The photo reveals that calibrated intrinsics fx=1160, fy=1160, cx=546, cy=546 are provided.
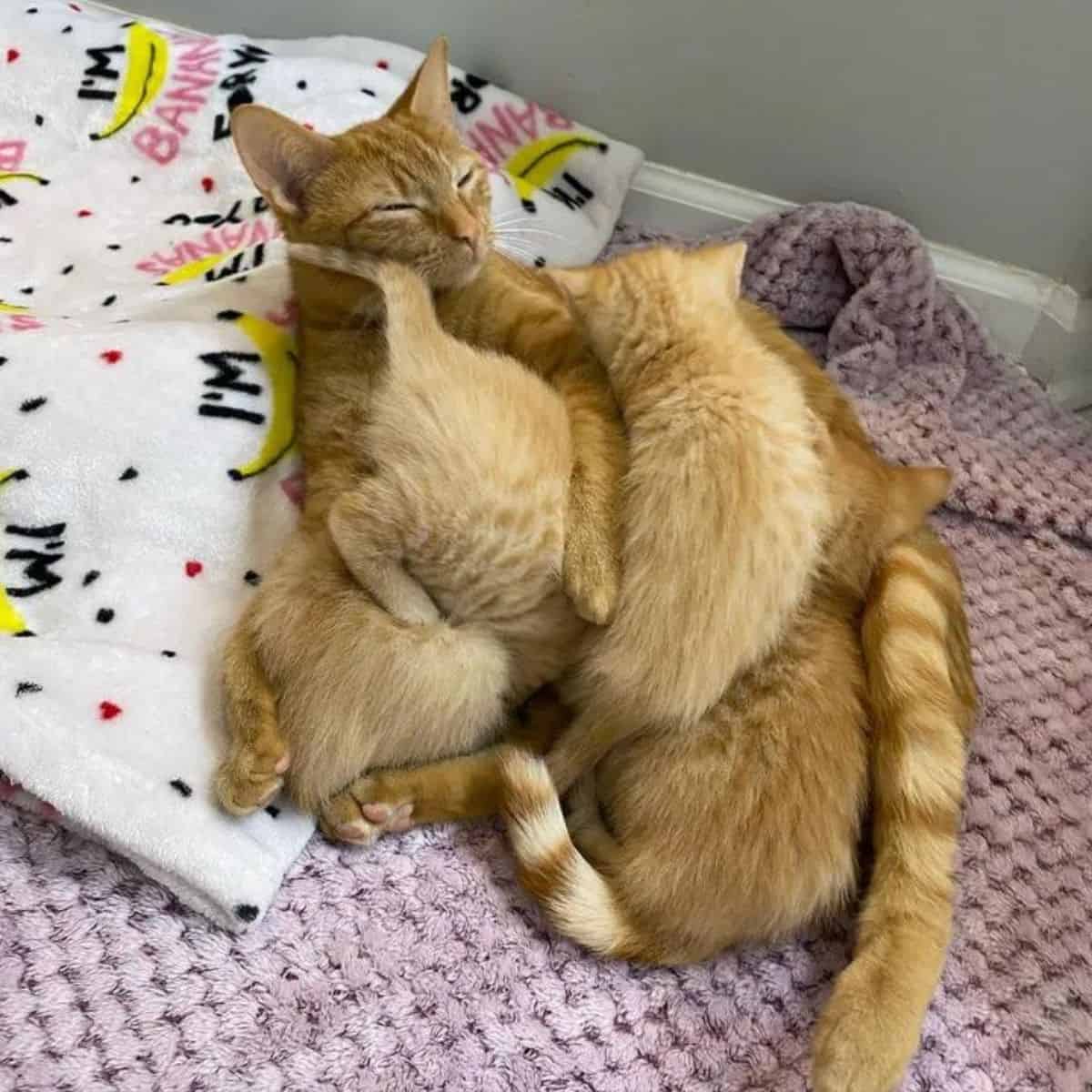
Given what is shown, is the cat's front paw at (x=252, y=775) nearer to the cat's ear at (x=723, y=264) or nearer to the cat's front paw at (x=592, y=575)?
the cat's front paw at (x=592, y=575)

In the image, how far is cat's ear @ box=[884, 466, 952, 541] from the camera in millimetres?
1272

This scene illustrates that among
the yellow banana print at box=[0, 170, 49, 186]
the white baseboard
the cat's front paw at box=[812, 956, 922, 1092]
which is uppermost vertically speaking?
the white baseboard

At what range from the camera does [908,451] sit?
64.2 inches

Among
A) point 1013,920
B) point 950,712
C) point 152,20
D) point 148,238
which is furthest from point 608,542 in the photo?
point 152,20

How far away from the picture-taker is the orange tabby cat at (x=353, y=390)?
1.12 metres

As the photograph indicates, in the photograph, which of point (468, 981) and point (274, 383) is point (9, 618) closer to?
point (274, 383)

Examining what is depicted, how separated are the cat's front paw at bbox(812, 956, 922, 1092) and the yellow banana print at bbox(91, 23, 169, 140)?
170cm

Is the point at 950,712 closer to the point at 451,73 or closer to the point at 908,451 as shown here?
the point at 908,451

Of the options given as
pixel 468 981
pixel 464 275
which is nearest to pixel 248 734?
pixel 468 981

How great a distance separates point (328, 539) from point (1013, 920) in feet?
2.60

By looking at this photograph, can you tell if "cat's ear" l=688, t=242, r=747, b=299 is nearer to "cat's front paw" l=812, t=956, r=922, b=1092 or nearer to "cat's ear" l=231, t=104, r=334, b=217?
"cat's ear" l=231, t=104, r=334, b=217

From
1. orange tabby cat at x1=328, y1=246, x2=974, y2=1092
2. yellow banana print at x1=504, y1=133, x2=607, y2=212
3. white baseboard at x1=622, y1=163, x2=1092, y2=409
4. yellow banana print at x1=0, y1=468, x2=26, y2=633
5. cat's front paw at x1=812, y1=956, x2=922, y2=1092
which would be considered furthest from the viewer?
yellow banana print at x1=504, y1=133, x2=607, y2=212

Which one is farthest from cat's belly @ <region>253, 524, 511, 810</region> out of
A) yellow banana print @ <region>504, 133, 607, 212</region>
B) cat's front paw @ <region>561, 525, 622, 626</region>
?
yellow banana print @ <region>504, 133, 607, 212</region>

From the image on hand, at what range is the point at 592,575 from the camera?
112cm
